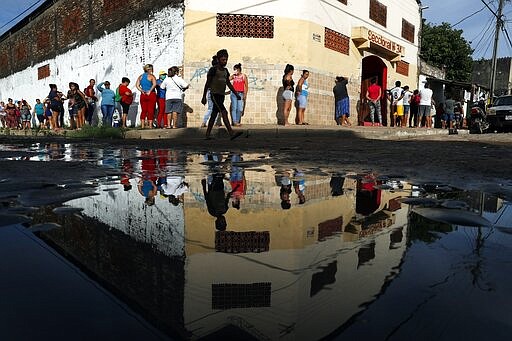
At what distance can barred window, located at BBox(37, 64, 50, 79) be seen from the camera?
64.2 feet

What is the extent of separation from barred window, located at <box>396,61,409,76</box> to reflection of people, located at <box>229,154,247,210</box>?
50.3 feet

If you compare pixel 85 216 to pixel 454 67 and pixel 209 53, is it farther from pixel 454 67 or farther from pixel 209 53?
pixel 454 67

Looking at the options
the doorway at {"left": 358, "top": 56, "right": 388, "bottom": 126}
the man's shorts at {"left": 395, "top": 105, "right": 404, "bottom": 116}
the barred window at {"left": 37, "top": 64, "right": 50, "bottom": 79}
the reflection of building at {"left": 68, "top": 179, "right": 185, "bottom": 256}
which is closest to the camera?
the reflection of building at {"left": 68, "top": 179, "right": 185, "bottom": 256}

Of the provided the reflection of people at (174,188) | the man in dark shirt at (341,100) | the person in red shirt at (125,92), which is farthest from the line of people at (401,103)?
the reflection of people at (174,188)

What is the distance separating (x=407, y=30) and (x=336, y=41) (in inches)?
248

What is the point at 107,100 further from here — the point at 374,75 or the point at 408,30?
the point at 408,30

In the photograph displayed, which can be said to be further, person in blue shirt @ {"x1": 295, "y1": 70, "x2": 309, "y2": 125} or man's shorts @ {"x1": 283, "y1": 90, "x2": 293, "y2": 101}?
person in blue shirt @ {"x1": 295, "y1": 70, "x2": 309, "y2": 125}

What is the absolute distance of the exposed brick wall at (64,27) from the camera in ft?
44.5

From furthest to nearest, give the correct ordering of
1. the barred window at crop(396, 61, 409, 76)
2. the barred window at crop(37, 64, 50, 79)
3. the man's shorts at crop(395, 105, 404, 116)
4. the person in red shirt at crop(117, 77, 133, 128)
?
the barred window at crop(37, 64, 50, 79), the barred window at crop(396, 61, 409, 76), the man's shorts at crop(395, 105, 404, 116), the person in red shirt at crop(117, 77, 133, 128)

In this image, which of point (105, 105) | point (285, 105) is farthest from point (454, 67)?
point (105, 105)

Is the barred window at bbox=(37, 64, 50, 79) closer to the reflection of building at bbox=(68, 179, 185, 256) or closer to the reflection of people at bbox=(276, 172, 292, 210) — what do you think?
the reflection of people at bbox=(276, 172, 292, 210)

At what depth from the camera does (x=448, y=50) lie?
29797 mm

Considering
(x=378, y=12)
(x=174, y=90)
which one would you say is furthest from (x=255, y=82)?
(x=378, y=12)

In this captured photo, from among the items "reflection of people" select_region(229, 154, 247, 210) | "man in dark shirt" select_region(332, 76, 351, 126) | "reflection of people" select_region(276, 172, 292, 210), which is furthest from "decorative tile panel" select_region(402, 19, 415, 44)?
"reflection of people" select_region(276, 172, 292, 210)
